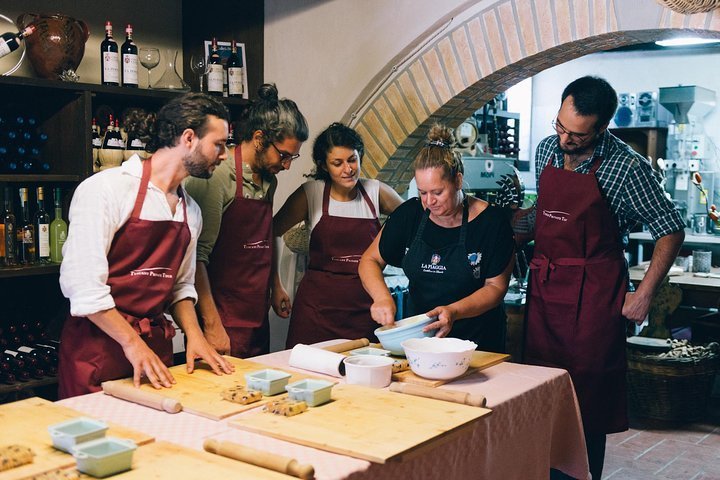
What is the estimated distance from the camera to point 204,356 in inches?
85.6

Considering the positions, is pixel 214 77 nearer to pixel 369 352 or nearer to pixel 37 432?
pixel 369 352

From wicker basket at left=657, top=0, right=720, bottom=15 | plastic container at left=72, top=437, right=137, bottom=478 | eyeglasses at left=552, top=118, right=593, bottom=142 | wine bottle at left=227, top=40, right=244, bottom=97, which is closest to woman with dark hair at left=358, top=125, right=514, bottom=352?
eyeglasses at left=552, top=118, right=593, bottom=142

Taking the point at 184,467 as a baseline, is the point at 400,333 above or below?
above

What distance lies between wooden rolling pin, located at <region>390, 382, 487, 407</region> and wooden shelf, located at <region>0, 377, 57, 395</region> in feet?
6.36

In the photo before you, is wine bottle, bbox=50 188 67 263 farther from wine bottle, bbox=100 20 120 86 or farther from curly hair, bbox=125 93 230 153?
curly hair, bbox=125 93 230 153

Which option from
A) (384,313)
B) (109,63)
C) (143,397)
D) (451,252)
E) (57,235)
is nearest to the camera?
(143,397)

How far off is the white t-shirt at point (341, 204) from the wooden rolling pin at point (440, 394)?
1360mm

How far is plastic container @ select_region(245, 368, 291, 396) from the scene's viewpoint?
1924 mm

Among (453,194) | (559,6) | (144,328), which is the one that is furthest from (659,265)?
(144,328)

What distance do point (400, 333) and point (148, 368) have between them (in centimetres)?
72

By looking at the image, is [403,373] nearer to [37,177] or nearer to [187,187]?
[187,187]

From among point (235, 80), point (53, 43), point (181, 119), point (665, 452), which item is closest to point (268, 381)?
point (181, 119)

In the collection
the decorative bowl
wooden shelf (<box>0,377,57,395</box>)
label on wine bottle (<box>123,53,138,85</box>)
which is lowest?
wooden shelf (<box>0,377,57,395</box>)

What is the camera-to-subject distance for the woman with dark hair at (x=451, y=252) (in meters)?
2.59
